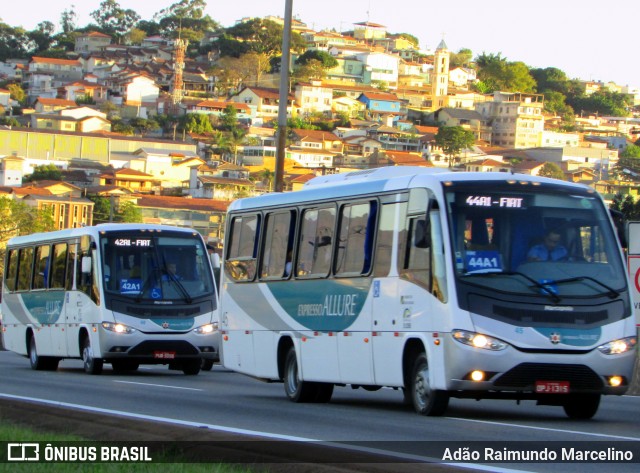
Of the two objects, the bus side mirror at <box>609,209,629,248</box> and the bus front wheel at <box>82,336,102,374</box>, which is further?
the bus front wheel at <box>82,336,102,374</box>

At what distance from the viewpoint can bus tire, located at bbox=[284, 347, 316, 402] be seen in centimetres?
1777

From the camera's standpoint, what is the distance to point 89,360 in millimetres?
25672

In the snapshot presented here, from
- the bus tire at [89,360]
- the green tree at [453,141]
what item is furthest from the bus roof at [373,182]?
the green tree at [453,141]

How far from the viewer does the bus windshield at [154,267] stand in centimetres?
2530

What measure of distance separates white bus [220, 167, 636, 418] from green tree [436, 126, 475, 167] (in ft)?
517

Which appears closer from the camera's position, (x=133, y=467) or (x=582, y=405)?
(x=133, y=467)

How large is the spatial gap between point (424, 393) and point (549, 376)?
1435mm

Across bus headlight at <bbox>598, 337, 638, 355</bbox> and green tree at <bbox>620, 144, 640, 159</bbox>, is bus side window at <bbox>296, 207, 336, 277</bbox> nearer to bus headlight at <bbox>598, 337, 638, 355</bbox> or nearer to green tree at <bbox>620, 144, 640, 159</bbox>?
bus headlight at <bbox>598, 337, 638, 355</bbox>

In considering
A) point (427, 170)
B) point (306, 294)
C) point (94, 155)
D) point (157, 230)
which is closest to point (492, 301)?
point (427, 170)

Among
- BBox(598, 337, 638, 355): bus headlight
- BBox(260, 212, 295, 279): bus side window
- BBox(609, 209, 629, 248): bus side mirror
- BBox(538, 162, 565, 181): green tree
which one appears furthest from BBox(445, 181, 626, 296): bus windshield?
BBox(538, 162, 565, 181): green tree

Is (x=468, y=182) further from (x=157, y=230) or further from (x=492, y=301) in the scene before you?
(x=157, y=230)

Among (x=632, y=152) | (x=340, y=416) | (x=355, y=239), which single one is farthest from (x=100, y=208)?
(x=340, y=416)

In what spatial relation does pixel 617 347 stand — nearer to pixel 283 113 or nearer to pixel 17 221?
pixel 283 113

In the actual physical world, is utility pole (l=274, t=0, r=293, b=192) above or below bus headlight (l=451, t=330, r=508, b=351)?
above
